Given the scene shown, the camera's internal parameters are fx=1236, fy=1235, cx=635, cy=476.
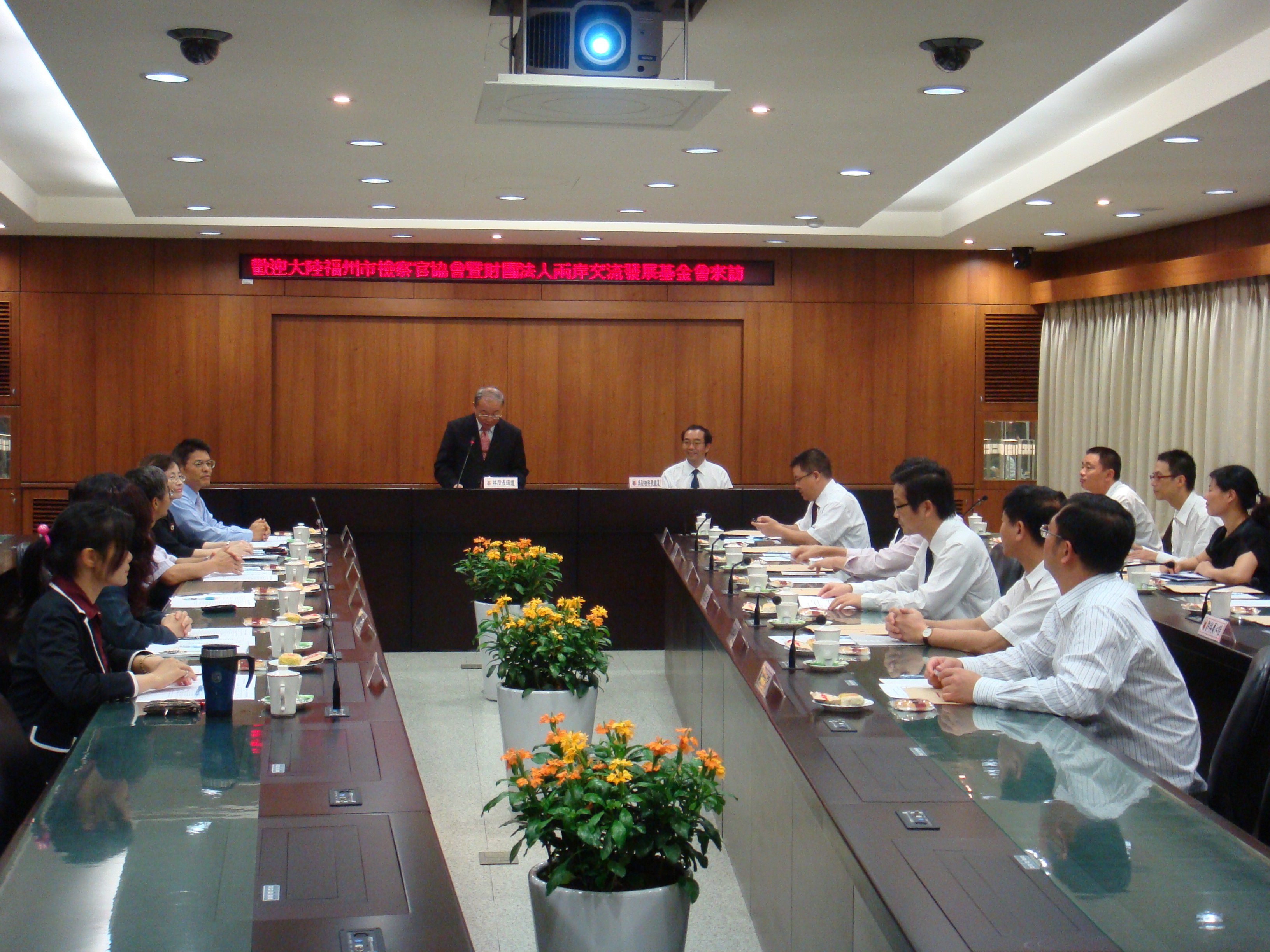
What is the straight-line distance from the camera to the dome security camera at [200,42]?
3949mm

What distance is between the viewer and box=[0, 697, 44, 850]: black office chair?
8.18ft

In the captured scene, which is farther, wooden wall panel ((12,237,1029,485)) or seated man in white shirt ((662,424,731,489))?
wooden wall panel ((12,237,1029,485))

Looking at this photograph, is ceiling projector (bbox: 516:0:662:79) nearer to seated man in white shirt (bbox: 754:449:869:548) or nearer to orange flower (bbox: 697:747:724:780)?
orange flower (bbox: 697:747:724:780)

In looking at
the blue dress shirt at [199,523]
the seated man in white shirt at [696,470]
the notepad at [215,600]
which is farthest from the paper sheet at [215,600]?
the seated man in white shirt at [696,470]

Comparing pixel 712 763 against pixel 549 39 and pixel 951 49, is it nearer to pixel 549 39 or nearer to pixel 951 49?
pixel 549 39

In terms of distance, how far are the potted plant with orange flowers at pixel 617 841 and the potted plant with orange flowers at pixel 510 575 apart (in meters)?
3.38

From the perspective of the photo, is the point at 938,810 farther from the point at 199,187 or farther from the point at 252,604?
the point at 199,187

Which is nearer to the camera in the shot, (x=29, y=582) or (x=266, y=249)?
(x=29, y=582)

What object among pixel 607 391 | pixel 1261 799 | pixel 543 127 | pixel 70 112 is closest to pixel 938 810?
pixel 1261 799

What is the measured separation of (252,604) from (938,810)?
291cm

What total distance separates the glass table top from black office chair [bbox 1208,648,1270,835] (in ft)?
1.14

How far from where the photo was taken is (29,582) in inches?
133

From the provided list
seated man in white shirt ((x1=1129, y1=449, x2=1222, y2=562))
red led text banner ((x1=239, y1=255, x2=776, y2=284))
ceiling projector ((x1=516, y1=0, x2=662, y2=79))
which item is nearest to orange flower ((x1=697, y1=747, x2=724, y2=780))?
ceiling projector ((x1=516, y1=0, x2=662, y2=79))

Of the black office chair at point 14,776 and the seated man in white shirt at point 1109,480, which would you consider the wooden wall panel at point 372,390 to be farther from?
the black office chair at point 14,776
